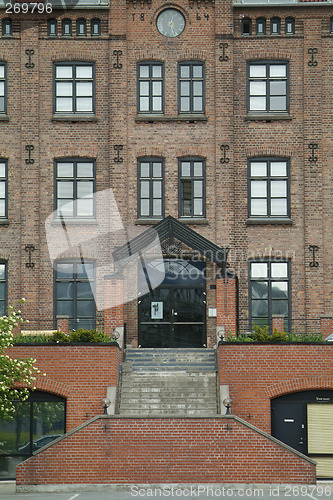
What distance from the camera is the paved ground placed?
78.2ft

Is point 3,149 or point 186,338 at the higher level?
point 3,149

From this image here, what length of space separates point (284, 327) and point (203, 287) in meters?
3.01

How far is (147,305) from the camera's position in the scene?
32.4 metres

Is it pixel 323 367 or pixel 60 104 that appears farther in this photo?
pixel 60 104

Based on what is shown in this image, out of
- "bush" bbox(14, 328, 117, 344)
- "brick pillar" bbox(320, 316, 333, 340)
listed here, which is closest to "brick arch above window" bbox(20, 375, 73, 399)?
"bush" bbox(14, 328, 117, 344)

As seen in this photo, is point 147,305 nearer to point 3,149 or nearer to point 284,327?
point 284,327

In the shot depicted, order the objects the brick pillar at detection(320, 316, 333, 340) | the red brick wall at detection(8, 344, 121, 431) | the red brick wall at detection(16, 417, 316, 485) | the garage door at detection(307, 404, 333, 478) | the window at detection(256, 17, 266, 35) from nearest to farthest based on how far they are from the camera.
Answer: the red brick wall at detection(16, 417, 316, 485) < the red brick wall at detection(8, 344, 121, 431) < the garage door at detection(307, 404, 333, 478) < the brick pillar at detection(320, 316, 333, 340) < the window at detection(256, 17, 266, 35)

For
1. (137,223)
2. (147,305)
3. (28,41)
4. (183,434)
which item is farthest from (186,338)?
(28,41)

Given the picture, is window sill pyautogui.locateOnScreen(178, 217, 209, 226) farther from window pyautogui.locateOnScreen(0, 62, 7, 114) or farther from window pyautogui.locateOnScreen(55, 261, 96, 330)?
window pyautogui.locateOnScreen(0, 62, 7, 114)

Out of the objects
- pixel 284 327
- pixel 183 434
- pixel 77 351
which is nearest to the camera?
pixel 183 434

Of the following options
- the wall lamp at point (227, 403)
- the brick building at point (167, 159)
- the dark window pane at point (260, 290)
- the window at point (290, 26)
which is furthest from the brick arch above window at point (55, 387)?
the window at point (290, 26)

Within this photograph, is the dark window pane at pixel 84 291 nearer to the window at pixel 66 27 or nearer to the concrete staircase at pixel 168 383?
the concrete staircase at pixel 168 383

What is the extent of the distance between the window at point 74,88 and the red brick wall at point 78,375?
357 inches

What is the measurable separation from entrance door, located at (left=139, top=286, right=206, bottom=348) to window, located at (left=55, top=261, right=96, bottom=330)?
1.78 m
